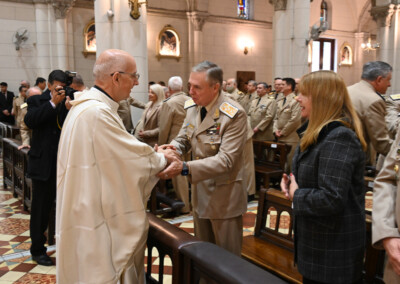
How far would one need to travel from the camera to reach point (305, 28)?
989 cm

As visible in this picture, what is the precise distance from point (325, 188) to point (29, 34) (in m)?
12.8

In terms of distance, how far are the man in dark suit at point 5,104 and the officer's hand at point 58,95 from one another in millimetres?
9095

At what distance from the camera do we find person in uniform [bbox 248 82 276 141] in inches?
323

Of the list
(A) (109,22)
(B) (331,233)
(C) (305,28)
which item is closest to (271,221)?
(B) (331,233)

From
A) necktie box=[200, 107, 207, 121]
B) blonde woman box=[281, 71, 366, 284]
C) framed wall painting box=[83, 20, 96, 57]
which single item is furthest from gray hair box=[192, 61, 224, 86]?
framed wall painting box=[83, 20, 96, 57]

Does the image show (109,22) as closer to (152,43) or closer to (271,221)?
(271,221)

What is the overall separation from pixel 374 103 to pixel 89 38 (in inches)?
452

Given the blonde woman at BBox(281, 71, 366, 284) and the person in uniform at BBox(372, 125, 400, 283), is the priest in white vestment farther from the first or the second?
the person in uniform at BBox(372, 125, 400, 283)

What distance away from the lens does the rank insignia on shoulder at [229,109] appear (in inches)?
111

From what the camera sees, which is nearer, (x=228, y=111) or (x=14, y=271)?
(x=228, y=111)

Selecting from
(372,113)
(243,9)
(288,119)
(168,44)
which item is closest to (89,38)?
(168,44)

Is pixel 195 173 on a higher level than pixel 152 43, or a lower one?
lower

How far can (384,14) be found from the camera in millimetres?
14055

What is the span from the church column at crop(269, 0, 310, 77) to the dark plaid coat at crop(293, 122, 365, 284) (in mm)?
8448
